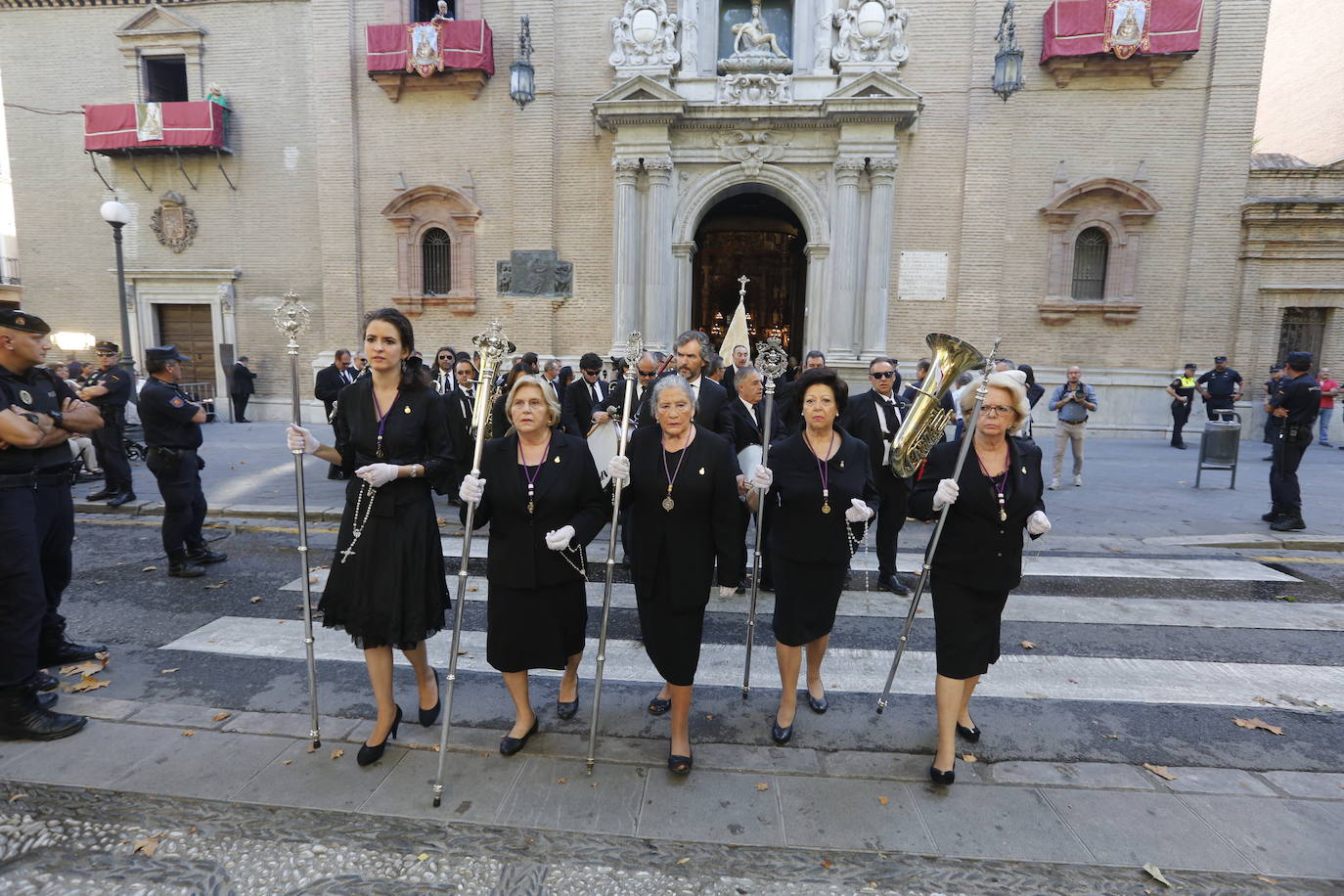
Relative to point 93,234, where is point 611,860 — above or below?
below

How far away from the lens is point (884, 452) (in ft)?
20.8

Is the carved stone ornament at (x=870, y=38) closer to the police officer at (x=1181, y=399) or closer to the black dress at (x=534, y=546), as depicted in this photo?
the police officer at (x=1181, y=399)

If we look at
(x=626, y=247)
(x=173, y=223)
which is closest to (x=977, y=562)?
(x=626, y=247)

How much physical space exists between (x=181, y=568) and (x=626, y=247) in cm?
1183

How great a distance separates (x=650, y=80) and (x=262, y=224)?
1132 centimetres

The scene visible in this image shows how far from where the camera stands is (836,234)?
15648mm

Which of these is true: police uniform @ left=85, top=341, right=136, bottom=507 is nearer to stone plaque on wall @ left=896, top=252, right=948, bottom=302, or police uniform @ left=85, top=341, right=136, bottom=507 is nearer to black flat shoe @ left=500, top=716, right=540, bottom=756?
black flat shoe @ left=500, top=716, right=540, bottom=756

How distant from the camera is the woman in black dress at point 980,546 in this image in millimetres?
3443

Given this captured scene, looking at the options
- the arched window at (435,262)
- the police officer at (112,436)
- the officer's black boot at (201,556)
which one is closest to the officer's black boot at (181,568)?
the officer's black boot at (201,556)

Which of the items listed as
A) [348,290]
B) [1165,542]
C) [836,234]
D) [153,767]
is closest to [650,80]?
[836,234]

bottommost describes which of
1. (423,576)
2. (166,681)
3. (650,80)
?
(166,681)

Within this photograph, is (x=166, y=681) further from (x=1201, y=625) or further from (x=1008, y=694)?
(x=1201, y=625)

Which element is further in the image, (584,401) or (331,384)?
(331,384)

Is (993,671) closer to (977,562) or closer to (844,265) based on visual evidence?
(977,562)
